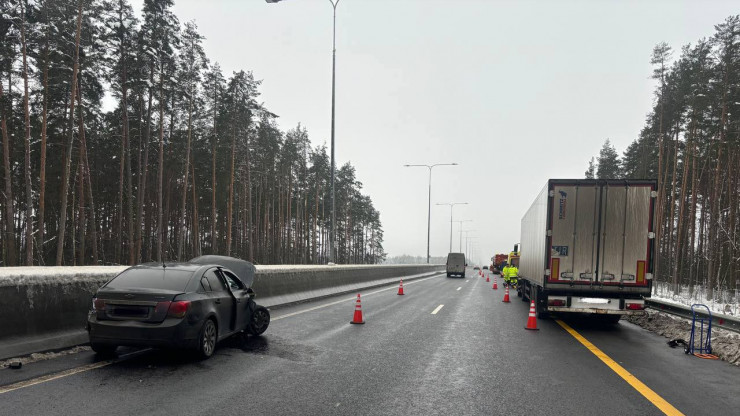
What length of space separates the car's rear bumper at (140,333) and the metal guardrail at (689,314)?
27.1ft

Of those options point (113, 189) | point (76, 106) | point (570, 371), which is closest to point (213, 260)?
point (570, 371)

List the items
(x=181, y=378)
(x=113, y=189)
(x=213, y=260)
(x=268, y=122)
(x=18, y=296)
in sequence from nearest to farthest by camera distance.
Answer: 1. (x=181, y=378)
2. (x=18, y=296)
3. (x=213, y=260)
4. (x=113, y=189)
5. (x=268, y=122)

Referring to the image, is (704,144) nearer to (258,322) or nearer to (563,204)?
(563,204)

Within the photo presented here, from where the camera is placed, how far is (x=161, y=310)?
6.49m

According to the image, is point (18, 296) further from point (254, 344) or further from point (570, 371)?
point (570, 371)

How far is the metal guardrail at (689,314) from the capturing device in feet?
26.0

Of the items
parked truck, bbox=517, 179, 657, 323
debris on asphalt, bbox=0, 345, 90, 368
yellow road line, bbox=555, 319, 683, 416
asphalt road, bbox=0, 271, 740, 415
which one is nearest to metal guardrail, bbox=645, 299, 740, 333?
parked truck, bbox=517, 179, 657, 323

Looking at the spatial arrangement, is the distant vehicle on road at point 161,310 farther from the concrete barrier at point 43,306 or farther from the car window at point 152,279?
the concrete barrier at point 43,306

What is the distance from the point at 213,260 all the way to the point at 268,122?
48.7 meters

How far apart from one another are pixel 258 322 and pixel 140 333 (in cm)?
303

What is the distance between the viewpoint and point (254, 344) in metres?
8.48

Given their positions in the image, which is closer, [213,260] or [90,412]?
[90,412]

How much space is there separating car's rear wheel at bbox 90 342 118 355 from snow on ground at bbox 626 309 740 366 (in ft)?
29.8

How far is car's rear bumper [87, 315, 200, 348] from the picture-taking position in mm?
6402
